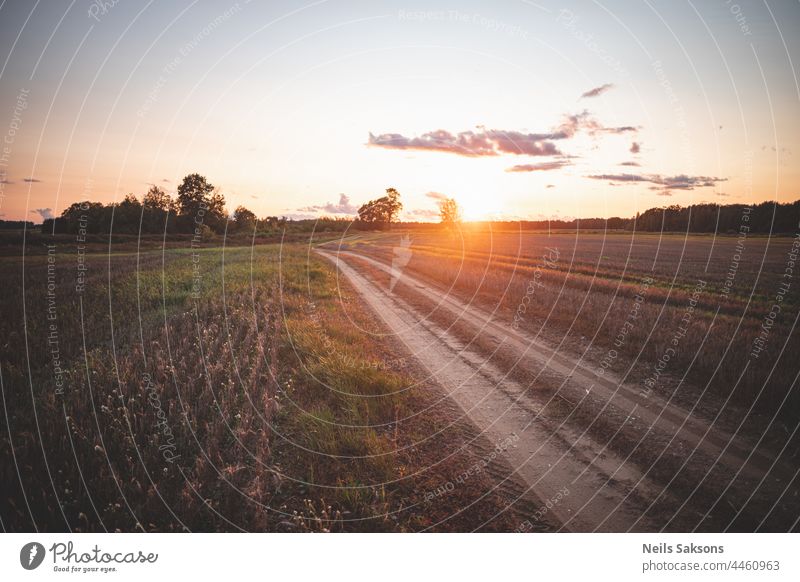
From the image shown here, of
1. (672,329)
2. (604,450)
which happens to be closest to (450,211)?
(672,329)

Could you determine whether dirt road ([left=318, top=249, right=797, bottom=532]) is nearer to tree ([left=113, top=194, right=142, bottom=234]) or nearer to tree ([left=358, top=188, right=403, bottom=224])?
tree ([left=358, top=188, right=403, bottom=224])

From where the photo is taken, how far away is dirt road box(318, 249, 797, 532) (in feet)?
13.8

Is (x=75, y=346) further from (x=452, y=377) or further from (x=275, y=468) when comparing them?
(x=452, y=377)

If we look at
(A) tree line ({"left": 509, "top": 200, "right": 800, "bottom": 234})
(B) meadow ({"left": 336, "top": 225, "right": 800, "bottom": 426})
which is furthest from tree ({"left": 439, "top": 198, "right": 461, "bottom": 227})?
(B) meadow ({"left": 336, "top": 225, "right": 800, "bottom": 426})

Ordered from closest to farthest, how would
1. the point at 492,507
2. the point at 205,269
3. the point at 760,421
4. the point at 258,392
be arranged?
the point at 492,507 < the point at 760,421 < the point at 258,392 < the point at 205,269

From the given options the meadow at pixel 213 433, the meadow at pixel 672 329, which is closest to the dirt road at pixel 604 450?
the meadow at pixel 213 433

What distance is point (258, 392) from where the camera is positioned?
22.5ft

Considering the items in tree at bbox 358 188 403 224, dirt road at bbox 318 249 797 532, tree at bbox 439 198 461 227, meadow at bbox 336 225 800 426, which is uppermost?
tree at bbox 439 198 461 227

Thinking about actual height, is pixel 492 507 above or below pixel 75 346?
below

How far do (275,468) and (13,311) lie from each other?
8.52 m

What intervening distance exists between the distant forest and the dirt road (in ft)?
10.5

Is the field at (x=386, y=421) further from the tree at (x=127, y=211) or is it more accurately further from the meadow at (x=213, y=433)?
the tree at (x=127, y=211)

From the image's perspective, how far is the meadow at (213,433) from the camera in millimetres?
4016

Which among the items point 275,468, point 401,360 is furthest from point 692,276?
point 275,468
